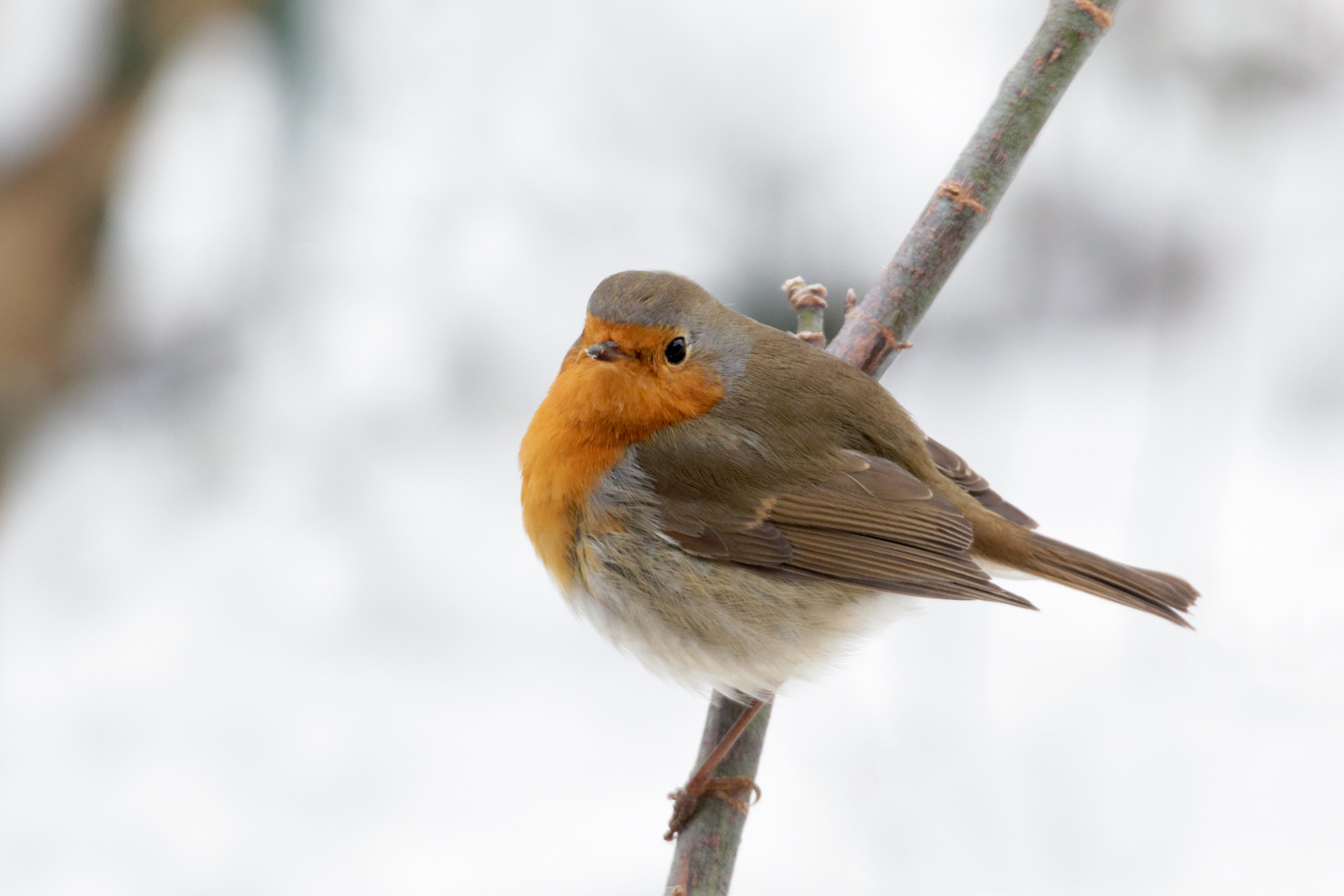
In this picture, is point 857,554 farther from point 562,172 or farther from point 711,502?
point 562,172

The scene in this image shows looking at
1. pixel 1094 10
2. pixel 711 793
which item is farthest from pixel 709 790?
pixel 1094 10

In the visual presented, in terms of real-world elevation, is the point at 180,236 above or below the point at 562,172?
below

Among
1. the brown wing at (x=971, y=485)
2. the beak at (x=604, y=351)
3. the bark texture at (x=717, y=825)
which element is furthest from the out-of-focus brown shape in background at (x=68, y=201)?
the bark texture at (x=717, y=825)

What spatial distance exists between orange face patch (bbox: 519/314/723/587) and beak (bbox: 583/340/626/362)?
0.02 metres

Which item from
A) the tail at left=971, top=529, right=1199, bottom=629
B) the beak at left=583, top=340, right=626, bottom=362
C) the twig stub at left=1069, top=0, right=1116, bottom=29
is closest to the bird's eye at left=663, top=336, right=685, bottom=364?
the beak at left=583, top=340, right=626, bottom=362

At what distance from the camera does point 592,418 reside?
2.40 meters

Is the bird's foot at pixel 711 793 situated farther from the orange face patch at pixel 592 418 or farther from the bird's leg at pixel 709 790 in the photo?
the orange face patch at pixel 592 418

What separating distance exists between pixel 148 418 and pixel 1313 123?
460 cm

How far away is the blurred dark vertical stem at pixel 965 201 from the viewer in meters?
2.33

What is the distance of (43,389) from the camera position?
4.39 metres

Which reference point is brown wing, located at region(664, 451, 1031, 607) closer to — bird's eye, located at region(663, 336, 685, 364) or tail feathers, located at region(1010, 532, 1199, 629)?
tail feathers, located at region(1010, 532, 1199, 629)

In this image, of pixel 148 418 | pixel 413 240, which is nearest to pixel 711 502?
pixel 413 240

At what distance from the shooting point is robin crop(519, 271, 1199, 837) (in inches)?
92.5

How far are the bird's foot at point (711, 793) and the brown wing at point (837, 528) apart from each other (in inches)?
16.9
